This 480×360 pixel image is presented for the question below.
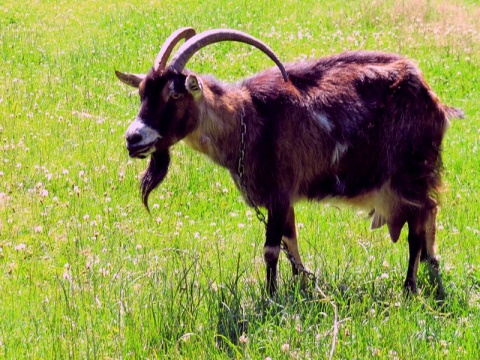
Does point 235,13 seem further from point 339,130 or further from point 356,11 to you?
point 339,130

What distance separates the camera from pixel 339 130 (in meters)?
6.38

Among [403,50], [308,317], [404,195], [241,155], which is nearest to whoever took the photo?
[308,317]

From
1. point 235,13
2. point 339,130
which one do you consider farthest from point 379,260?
point 235,13

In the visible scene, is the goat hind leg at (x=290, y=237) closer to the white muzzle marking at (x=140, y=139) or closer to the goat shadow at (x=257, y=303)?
the goat shadow at (x=257, y=303)

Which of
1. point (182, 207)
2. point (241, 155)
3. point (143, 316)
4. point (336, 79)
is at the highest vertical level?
point (336, 79)

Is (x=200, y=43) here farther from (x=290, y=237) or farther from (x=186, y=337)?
(x=186, y=337)

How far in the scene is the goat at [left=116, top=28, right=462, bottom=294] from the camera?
19.8 ft

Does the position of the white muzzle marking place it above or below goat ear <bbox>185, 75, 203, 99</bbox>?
below

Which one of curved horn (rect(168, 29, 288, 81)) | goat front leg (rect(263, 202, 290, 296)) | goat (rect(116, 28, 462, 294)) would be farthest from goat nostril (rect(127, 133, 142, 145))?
goat front leg (rect(263, 202, 290, 296))

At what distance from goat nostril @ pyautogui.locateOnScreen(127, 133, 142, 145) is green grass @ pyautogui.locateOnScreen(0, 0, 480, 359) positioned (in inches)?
30.5

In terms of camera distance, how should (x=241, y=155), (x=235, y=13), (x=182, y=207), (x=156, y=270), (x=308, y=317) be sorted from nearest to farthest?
(x=308, y=317), (x=156, y=270), (x=241, y=155), (x=182, y=207), (x=235, y=13)

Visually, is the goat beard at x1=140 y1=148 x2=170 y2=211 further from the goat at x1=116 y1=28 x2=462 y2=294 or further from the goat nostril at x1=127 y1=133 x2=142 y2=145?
the goat nostril at x1=127 y1=133 x2=142 y2=145

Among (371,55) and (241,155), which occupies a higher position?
(371,55)

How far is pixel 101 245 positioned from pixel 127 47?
7.33 m
